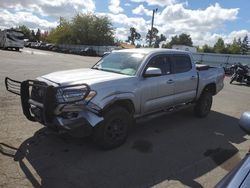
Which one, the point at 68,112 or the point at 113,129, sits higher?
the point at 68,112

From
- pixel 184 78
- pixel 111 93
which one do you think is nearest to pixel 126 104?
pixel 111 93

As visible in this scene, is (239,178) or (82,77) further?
(82,77)

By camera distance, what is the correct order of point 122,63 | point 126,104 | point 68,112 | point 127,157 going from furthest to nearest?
point 122,63 → point 126,104 → point 127,157 → point 68,112

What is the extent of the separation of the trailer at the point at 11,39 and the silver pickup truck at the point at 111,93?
113 ft

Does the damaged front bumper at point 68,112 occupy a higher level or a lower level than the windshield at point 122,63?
lower

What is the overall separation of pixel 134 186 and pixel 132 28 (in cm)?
12279

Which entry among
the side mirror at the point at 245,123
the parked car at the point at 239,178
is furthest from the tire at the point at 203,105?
the parked car at the point at 239,178

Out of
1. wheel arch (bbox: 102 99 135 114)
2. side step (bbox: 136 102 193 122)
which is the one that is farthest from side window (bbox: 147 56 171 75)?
wheel arch (bbox: 102 99 135 114)

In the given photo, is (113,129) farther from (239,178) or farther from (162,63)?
(239,178)

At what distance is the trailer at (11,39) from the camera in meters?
37.5

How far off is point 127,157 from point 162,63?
239 cm

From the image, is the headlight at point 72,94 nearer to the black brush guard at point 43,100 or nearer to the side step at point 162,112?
the black brush guard at point 43,100

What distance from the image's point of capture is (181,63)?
7121mm

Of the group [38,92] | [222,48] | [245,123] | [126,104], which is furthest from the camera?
[222,48]
